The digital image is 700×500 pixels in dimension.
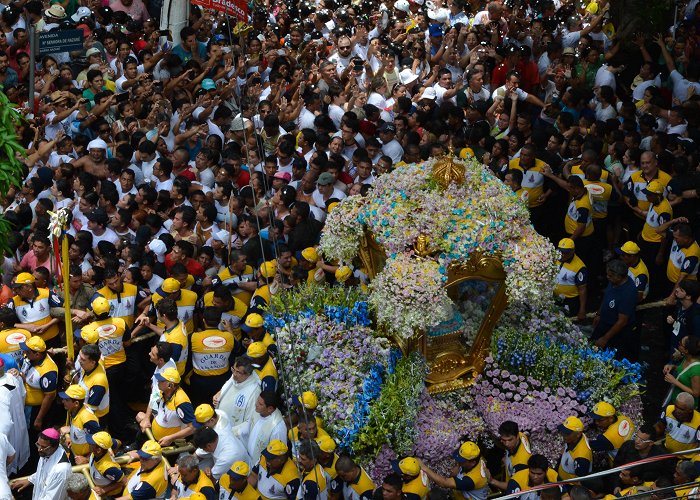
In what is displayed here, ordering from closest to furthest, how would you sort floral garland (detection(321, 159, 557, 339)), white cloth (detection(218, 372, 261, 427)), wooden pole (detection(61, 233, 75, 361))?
floral garland (detection(321, 159, 557, 339))
wooden pole (detection(61, 233, 75, 361))
white cloth (detection(218, 372, 261, 427))

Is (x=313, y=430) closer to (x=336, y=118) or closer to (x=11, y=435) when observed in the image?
(x=11, y=435)

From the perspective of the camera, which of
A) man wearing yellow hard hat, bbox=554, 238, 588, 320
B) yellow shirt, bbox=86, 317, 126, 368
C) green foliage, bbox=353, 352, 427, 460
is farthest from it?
man wearing yellow hard hat, bbox=554, 238, 588, 320

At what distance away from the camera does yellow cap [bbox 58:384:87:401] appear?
1177 cm

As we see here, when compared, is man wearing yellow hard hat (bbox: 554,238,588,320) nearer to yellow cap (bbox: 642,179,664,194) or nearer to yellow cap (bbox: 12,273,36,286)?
yellow cap (bbox: 642,179,664,194)

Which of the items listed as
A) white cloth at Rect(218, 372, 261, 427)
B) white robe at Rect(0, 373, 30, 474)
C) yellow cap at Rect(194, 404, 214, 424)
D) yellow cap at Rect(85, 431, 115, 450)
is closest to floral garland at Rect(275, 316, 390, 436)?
white cloth at Rect(218, 372, 261, 427)

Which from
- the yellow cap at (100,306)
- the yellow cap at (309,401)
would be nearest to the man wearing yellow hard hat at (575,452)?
the yellow cap at (309,401)

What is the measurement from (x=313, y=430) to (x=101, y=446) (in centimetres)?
194

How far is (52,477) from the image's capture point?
10.8m

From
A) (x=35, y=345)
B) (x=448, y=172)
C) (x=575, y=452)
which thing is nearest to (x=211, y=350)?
(x=35, y=345)

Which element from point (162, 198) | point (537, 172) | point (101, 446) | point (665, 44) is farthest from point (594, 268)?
point (101, 446)

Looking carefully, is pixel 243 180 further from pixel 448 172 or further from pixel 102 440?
pixel 102 440

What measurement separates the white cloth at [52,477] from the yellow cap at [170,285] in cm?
249

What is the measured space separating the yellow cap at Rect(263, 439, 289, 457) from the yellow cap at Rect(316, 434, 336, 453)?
1.25ft

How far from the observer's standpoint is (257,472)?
37.0ft
